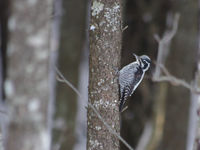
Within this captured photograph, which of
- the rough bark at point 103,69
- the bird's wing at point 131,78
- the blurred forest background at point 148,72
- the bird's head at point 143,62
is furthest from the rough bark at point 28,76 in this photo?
the blurred forest background at point 148,72

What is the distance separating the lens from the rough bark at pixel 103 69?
3939 millimetres

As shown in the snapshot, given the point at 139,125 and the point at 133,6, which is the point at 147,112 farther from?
the point at 133,6

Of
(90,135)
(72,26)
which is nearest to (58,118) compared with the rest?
(72,26)

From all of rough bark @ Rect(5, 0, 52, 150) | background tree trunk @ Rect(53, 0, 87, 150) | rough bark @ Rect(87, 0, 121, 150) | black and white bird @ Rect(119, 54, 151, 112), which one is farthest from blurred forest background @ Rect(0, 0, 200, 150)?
rough bark @ Rect(5, 0, 52, 150)

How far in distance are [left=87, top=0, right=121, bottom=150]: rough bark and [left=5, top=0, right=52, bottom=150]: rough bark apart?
639 mm

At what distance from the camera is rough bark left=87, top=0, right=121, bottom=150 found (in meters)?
3.94

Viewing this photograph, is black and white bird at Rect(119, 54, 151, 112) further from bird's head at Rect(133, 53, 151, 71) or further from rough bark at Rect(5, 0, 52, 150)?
rough bark at Rect(5, 0, 52, 150)

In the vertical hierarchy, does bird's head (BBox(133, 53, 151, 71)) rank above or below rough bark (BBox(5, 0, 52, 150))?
below

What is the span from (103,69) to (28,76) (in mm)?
888

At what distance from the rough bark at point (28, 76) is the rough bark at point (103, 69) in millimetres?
639

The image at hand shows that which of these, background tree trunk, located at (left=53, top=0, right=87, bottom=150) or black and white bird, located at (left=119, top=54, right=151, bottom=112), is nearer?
black and white bird, located at (left=119, top=54, right=151, bottom=112)

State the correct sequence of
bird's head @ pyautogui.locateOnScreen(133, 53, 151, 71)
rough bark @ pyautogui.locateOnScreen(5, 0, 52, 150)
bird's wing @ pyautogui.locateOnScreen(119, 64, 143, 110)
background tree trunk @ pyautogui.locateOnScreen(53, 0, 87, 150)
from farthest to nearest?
background tree trunk @ pyautogui.locateOnScreen(53, 0, 87, 150) < bird's head @ pyautogui.locateOnScreen(133, 53, 151, 71) < bird's wing @ pyautogui.locateOnScreen(119, 64, 143, 110) < rough bark @ pyautogui.locateOnScreen(5, 0, 52, 150)

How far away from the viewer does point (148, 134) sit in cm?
786

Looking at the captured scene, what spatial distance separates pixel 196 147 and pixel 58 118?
467 centimetres
